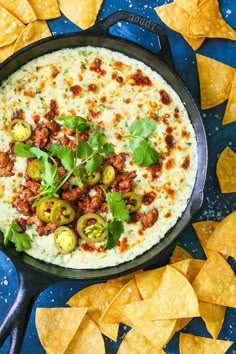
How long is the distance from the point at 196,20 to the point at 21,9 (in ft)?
3.29

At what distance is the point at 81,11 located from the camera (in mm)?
3410

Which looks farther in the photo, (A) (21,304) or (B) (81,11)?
(B) (81,11)

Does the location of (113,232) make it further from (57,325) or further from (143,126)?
(57,325)

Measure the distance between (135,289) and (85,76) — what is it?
4.06 ft

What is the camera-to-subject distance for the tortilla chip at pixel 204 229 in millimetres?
3436

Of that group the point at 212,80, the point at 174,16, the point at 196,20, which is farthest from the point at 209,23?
the point at 212,80

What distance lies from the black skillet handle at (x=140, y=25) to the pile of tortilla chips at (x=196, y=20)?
1.20 feet

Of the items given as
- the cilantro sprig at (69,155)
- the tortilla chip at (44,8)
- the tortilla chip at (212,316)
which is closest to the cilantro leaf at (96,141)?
the cilantro sprig at (69,155)

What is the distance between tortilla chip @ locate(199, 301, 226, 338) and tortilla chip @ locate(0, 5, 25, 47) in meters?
1.87

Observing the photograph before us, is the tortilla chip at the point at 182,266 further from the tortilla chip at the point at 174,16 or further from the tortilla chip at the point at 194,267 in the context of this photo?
the tortilla chip at the point at 174,16

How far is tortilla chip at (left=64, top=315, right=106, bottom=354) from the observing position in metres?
3.44

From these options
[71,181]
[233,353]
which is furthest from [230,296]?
[71,181]

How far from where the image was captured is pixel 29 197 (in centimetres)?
320

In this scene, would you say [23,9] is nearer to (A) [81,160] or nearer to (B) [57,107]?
(B) [57,107]
